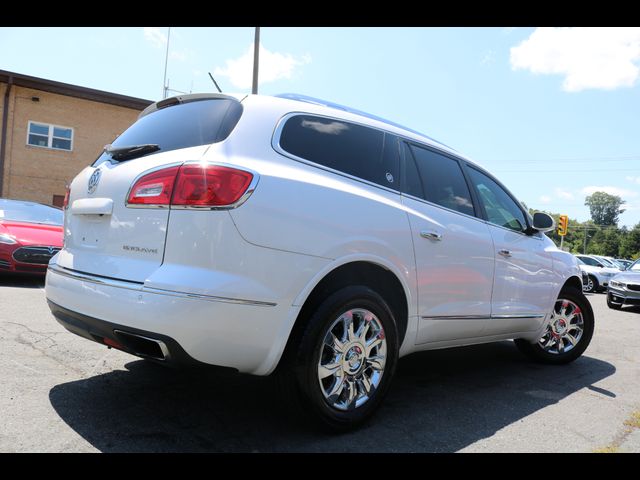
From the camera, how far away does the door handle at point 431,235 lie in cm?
327

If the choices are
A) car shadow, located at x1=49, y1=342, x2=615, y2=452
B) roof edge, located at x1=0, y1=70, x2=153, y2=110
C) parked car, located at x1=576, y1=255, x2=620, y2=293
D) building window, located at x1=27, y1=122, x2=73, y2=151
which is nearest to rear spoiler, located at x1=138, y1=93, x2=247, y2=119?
car shadow, located at x1=49, y1=342, x2=615, y2=452

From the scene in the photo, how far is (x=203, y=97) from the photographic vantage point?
2.93m

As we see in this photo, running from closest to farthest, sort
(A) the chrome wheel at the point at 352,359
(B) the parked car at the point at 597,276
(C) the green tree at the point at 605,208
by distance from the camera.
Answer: (A) the chrome wheel at the point at 352,359, (B) the parked car at the point at 597,276, (C) the green tree at the point at 605,208

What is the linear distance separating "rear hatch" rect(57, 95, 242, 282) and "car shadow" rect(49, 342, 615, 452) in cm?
83

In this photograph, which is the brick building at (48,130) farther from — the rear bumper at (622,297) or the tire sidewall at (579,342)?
the tire sidewall at (579,342)

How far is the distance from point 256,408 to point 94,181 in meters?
1.65

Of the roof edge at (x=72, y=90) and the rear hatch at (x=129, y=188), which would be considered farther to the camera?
the roof edge at (x=72, y=90)

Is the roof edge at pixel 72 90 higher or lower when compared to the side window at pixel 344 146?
higher

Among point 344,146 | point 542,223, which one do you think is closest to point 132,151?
point 344,146

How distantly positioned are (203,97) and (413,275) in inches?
65.3

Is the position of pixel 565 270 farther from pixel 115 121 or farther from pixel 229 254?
pixel 115 121

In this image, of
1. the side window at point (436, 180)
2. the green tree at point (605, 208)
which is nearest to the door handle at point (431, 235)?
the side window at point (436, 180)

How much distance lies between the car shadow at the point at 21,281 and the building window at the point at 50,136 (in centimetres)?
1453
